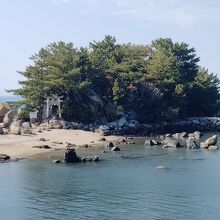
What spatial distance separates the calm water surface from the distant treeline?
1900 cm

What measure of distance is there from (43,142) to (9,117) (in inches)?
513

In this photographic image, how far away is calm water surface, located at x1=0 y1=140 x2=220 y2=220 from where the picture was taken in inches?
1070

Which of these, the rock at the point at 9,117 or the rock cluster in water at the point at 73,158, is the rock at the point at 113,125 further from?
the rock cluster in water at the point at 73,158

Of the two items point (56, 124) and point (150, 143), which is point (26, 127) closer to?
point (56, 124)

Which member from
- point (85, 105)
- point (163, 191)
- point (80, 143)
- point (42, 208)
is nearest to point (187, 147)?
point (80, 143)

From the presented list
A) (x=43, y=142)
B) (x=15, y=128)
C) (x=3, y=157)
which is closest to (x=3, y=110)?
(x=15, y=128)

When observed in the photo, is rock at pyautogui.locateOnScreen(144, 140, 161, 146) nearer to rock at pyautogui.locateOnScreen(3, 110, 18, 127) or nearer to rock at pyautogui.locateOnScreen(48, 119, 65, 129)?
rock at pyautogui.locateOnScreen(48, 119, 65, 129)

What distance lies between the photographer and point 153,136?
63.8 m

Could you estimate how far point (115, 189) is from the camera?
32750mm

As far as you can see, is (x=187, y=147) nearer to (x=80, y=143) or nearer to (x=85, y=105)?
(x=80, y=143)

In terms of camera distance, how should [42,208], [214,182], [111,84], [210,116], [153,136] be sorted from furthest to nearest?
[210,116]
[111,84]
[153,136]
[214,182]
[42,208]

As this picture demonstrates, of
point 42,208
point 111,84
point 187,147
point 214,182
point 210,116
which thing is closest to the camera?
point 42,208

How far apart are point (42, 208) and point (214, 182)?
12757 millimetres

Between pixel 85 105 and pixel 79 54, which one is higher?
pixel 79 54
